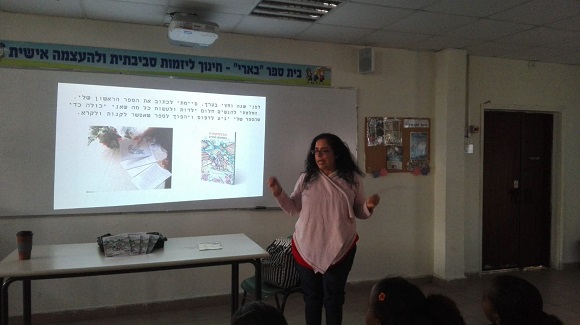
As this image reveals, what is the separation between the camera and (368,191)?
14.4 ft

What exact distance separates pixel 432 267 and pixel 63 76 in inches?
157

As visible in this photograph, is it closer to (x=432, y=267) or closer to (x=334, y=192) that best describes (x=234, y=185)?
(x=334, y=192)

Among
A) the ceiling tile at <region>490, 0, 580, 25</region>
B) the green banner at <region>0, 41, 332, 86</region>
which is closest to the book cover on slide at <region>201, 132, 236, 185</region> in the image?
the green banner at <region>0, 41, 332, 86</region>

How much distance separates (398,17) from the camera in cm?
343

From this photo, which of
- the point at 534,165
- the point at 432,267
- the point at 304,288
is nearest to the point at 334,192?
the point at 304,288

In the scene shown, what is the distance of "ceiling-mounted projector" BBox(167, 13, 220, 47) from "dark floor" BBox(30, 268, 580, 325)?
222 cm

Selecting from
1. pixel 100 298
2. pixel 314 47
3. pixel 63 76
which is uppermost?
pixel 314 47

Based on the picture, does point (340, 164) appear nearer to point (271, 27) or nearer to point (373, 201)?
point (373, 201)

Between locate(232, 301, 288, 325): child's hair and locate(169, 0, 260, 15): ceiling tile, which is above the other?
locate(169, 0, 260, 15): ceiling tile

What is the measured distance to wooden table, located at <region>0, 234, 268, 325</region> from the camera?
2.29 metres

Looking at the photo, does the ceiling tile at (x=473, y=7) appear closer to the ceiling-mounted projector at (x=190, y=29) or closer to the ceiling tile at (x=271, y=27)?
the ceiling tile at (x=271, y=27)

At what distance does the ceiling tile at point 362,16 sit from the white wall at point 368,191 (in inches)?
24.6

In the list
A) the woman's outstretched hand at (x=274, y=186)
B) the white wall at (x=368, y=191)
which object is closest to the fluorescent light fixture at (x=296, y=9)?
the white wall at (x=368, y=191)

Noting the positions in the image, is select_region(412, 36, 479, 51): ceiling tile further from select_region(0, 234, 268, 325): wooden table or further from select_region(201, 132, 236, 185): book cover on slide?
select_region(0, 234, 268, 325): wooden table
